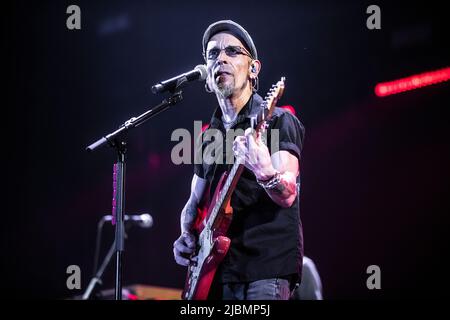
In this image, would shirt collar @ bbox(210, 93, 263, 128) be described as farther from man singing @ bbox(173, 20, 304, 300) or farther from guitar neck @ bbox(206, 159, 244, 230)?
guitar neck @ bbox(206, 159, 244, 230)

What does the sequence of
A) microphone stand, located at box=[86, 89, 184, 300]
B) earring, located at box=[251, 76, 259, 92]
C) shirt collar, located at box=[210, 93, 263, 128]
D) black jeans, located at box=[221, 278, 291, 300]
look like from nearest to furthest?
black jeans, located at box=[221, 278, 291, 300], microphone stand, located at box=[86, 89, 184, 300], shirt collar, located at box=[210, 93, 263, 128], earring, located at box=[251, 76, 259, 92]

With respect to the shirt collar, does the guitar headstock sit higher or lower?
lower

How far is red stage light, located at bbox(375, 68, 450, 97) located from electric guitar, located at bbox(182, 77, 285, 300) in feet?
9.30

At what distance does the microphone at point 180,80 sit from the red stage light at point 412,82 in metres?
2.88

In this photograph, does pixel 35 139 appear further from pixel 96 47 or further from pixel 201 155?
pixel 201 155

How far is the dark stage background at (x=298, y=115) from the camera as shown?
4562mm

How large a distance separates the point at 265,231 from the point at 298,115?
3.16 m

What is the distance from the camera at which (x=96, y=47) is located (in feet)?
17.6

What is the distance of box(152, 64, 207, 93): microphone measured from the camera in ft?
7.75

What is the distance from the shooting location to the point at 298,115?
17.0ft

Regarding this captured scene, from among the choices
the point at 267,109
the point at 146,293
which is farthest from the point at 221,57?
the point at 146,293

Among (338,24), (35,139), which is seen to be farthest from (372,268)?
(35,139)

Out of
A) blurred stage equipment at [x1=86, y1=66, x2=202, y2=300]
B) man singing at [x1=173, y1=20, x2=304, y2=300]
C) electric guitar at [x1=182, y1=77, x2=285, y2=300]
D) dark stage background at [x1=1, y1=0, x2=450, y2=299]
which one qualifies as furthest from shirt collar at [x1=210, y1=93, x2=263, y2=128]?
dark stage background at [x1=1, y1=0, x2=450, y2=299]

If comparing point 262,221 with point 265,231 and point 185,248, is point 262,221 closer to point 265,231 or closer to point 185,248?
point 265,231
